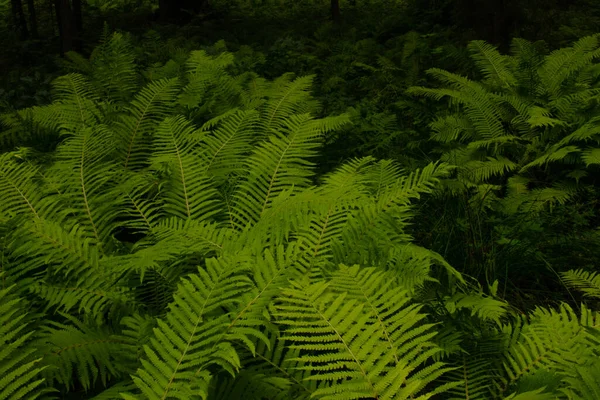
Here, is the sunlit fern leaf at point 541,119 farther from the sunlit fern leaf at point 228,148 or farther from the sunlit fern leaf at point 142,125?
the sunlit fern leaf at point 142,125

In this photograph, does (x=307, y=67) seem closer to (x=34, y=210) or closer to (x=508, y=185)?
(x=508, y=185)

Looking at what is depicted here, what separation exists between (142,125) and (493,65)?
3347mm

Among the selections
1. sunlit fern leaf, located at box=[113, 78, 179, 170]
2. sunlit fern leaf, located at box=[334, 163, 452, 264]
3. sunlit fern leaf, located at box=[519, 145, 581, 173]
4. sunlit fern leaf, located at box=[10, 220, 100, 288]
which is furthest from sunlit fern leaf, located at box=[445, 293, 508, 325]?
sunlit fern leaf, located at box=[519, 145, 581, 173]

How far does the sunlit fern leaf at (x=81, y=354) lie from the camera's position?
147cm

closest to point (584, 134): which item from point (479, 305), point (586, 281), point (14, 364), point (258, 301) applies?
point (586, 281)

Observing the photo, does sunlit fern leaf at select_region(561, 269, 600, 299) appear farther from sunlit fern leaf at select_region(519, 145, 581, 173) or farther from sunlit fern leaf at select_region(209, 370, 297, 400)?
sunlit fern leaf at select_region(209, 370, 297, 400)

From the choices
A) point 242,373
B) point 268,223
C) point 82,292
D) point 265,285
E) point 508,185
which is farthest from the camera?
point 508,185

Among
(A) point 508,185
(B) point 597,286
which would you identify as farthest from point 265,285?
(A) point 508,185

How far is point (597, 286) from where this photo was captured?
217 centimetres

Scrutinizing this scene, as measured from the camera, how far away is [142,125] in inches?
126

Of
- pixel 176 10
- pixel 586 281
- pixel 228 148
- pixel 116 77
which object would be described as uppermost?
pixel 176 10

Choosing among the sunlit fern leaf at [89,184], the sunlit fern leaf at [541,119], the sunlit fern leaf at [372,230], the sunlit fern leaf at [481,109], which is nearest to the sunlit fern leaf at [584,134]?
the sunlit fern leaf at [541,119]

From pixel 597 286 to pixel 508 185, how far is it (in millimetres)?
1510

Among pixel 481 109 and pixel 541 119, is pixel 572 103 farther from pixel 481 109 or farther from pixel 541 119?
pixel 481 109
